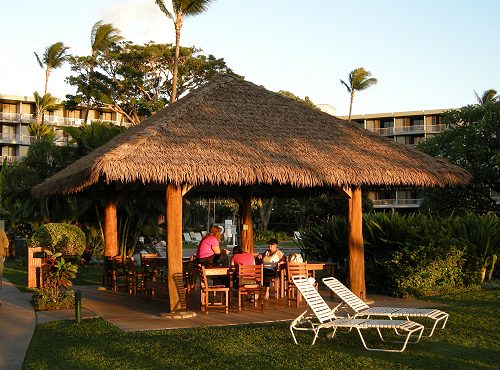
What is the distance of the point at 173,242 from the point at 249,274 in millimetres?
1433

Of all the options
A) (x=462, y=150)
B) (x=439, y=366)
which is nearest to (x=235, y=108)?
(x=439, y=366)

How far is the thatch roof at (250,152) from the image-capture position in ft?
36.4

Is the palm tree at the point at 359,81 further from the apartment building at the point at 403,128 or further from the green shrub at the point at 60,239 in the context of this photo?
the green shrub at the point at 60,239

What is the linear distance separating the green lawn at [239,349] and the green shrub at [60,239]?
30.6ft

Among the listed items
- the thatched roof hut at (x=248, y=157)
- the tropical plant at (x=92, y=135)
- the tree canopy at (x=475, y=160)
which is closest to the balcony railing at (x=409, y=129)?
the tree canopy at (x=475, y=160)

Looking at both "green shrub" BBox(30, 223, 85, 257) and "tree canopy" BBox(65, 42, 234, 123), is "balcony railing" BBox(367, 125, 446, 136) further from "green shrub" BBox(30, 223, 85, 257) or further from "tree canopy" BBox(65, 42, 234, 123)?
"green shrub" BBox(30, 223, 85, 257)

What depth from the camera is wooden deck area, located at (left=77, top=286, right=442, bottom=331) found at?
1073cm

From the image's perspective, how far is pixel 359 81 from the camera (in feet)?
195

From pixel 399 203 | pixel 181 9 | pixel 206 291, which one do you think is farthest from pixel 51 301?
pixel 399 203

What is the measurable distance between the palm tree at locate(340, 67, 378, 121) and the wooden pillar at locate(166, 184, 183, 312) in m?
49.4

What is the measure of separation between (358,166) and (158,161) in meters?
3.85

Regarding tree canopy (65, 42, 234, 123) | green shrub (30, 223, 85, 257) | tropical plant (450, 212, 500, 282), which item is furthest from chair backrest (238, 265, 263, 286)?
tree canopy (65, 42, 234, 123)

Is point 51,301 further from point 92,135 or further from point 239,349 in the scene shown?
point 92,135

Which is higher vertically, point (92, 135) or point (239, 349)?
point (92, 135)
